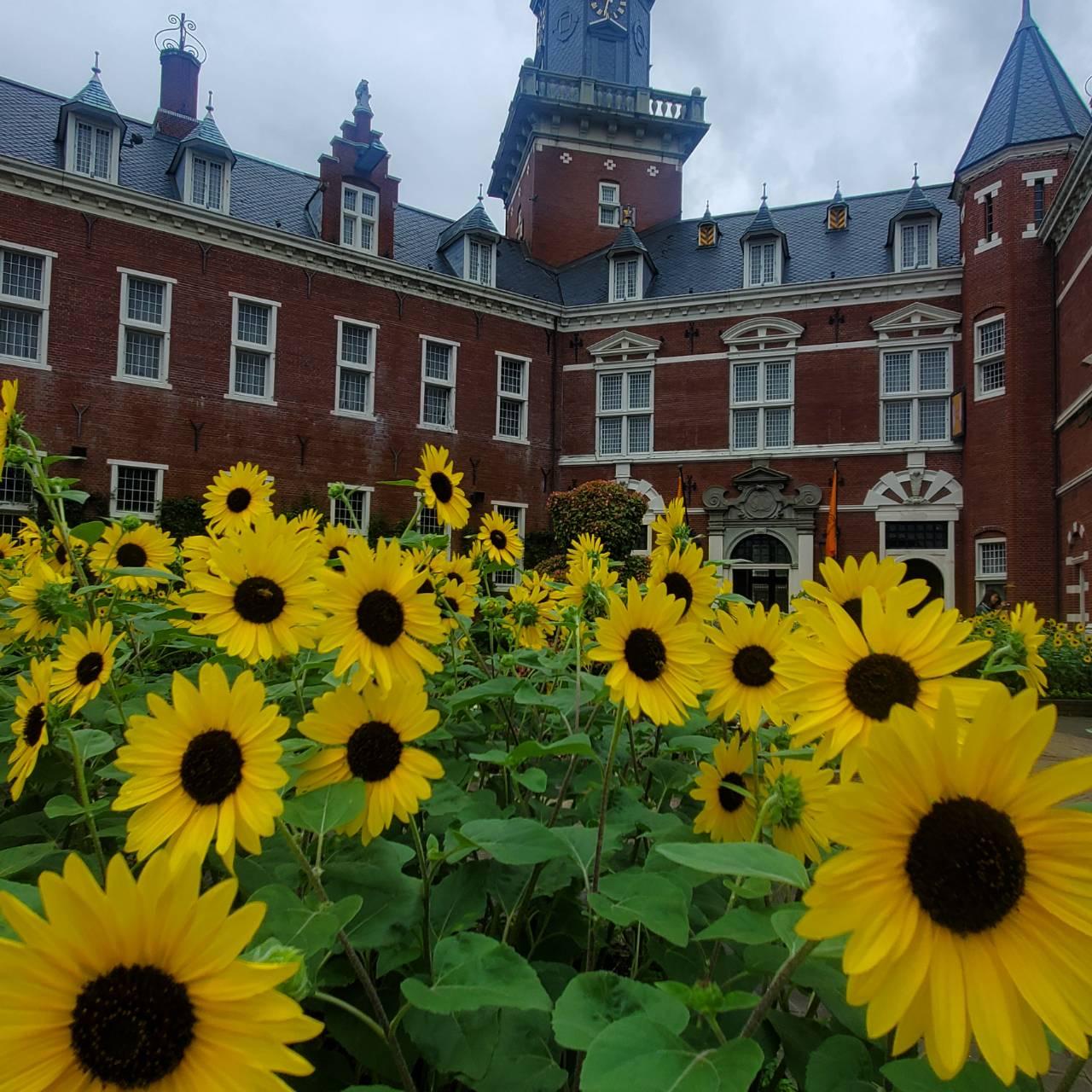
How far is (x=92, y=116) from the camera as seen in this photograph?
1509 cm

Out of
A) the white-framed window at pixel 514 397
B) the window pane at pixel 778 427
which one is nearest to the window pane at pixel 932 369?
the window pane at pixel 778 427

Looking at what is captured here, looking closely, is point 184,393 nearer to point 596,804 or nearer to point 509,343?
point 509,343

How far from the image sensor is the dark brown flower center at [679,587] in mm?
1666

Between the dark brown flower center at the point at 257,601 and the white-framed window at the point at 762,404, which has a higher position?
the white-framed window at the point at 762,404

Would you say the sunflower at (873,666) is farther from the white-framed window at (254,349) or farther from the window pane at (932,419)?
the window pane at (932,419)

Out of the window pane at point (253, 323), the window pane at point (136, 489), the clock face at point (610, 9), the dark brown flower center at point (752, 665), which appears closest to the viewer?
the dark brown flower center at point (752, 665)

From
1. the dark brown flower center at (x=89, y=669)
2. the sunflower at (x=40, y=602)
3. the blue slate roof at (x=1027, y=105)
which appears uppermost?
the blue slate roof at (x=1027, y=105)

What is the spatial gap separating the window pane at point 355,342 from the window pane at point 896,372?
1297 cm

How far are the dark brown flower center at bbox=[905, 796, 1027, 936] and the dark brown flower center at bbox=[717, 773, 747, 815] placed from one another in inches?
27.1

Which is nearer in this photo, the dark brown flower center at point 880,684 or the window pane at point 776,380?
the dark brown flower center at point 880,684

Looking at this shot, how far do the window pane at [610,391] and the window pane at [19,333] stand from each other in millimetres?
12929

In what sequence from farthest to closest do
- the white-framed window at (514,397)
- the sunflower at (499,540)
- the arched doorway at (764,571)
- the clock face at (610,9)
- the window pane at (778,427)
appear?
the clock face at (610,9) < the white-framed window at (514,397) < the window pane at (778,427) < the arched doorway at (764,571) < the sunflower at (499,540)

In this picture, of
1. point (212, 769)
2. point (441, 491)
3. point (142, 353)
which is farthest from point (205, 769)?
point (142, 353)

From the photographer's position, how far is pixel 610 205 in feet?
77.7
